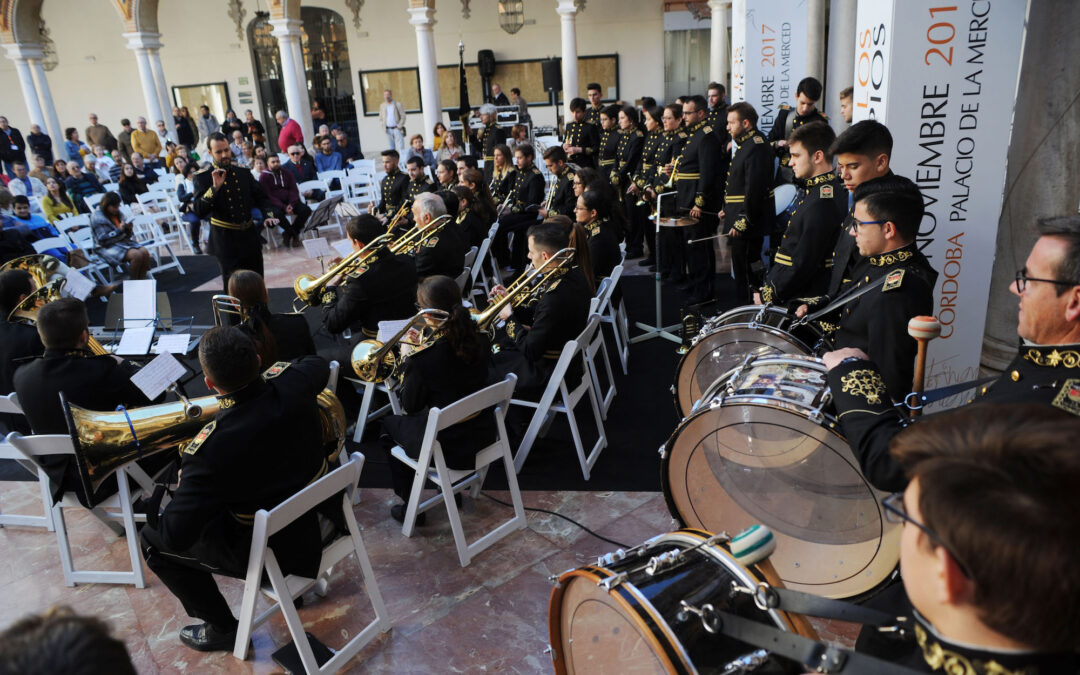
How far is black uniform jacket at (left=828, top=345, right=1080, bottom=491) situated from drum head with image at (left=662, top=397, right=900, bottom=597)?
0.21 m

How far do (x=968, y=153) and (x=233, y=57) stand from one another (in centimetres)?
2165

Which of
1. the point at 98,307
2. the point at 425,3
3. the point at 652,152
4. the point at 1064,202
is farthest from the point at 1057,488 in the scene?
the point at 425,3

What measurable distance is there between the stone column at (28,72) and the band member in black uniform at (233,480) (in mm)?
18262

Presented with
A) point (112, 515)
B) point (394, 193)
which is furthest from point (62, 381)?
point (394, 193)

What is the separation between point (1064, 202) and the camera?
3.53 meters

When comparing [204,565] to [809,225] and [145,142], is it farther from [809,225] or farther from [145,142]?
[145,142]

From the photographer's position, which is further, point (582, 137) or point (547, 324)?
point (582, 137)

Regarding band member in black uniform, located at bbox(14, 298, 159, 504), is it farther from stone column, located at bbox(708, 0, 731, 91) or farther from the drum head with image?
stone column, located at bbox(708, 0, 731, 91)

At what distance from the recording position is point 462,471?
3.38m

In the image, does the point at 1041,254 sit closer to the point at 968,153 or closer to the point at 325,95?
the point at 968,153

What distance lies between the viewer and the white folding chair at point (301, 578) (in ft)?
7.93

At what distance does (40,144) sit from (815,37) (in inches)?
631

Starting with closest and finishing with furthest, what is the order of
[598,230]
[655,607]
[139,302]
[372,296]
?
[655,607], [372,296], [139,302], [598,230]

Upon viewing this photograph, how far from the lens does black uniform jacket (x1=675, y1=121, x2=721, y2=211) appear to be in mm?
6316
